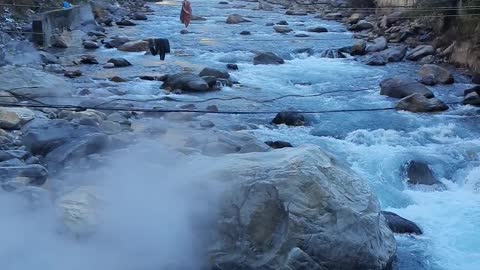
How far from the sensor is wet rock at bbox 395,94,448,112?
10.1 meters

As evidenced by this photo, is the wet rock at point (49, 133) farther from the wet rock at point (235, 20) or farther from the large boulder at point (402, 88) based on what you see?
the wet rock at point (235, 20)

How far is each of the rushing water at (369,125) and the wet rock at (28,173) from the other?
3.32 meters

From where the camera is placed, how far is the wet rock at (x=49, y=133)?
277 inches

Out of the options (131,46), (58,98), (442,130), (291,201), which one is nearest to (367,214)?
(291,201)

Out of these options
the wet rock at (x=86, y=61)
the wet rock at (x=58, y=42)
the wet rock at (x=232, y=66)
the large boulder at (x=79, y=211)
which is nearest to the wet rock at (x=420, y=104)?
the wet rock at (x=232, y=66)

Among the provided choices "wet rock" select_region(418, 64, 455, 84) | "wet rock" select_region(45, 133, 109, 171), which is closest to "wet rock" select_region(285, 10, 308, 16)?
"wet rock" select_region(418, 64, 455, 84)

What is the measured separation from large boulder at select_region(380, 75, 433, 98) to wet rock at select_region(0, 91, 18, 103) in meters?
6.24

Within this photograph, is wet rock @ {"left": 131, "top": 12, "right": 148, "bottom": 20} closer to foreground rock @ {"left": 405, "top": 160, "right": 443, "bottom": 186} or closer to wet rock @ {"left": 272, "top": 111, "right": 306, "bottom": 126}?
wet rock @ {"left": 272, "top": 111, "right": 306, "bottom": 126}

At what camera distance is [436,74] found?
12.2 metres

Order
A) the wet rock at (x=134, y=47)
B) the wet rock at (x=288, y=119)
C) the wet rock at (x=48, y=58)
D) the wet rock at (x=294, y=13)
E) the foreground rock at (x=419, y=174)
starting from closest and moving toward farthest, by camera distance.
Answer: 1. the foreground rock at (x=419, y=174)
2. the wet rock at (x=288, y=119)
3. the wet rock at (x=48, y=58)
4. the wet rock at (x=134, y=47)
5. the wet rock at (x=294, y=13)

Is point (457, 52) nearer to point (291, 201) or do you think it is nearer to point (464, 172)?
point (464, 172)

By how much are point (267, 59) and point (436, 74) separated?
3777mm

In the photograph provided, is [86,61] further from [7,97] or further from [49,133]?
[49,133]

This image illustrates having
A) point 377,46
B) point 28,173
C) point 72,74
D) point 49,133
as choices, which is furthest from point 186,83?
point 377,46
